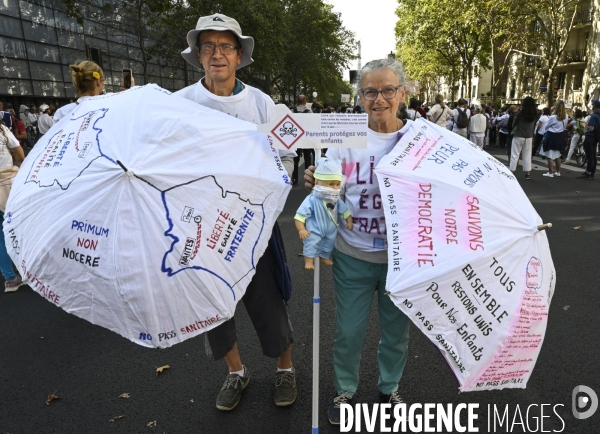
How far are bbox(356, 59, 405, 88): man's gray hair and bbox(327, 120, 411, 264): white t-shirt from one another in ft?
0.80

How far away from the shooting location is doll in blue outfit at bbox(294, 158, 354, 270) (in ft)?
6.59

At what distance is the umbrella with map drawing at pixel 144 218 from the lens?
154cm

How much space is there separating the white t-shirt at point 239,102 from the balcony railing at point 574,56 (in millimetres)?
40474

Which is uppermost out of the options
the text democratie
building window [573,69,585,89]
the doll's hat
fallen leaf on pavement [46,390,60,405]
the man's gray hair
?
building window [573,69,585,89]

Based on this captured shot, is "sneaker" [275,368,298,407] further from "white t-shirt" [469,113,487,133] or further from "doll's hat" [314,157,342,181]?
→ "white t-shirt" [469,113,487,133]

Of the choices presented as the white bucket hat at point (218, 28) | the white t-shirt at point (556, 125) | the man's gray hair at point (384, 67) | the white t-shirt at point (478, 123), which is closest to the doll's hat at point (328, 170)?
the man's gray hair at point (384, 67)

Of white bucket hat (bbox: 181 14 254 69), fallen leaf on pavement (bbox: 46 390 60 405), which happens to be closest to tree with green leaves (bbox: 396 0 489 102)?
white bucket hat (bbox: 181 14 254 69)

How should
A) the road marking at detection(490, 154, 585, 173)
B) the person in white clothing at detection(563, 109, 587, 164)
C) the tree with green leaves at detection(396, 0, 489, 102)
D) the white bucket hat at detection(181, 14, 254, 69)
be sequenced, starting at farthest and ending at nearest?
the tree with green leaves at detection(396, 0, 489, 102), the person in white clothing at detection(563, 109, 587, 164), the road marking at detection(490, 154, 585, 173), the white bucket hat at detection(181, 14, 254, 69)

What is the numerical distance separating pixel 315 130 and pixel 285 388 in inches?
65.9

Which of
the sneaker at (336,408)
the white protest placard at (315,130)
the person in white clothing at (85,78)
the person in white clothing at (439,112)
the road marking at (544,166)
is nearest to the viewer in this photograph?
the white protest placard at (315,130)

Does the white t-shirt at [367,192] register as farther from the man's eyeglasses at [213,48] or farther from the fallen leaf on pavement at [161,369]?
the fallen leaf on pavement at [161,369]

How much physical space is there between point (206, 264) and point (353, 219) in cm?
87

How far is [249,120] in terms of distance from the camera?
7.57ft

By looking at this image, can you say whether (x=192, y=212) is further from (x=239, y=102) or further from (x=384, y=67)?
(x=384, y=67)
